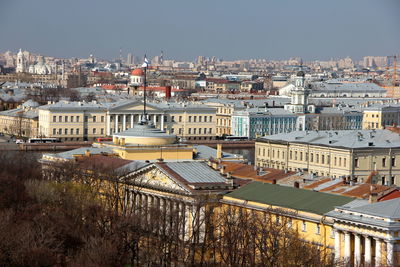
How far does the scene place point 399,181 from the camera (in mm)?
38938

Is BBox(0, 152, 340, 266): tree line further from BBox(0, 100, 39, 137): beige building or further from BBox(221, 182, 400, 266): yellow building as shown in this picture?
BBox(0, 100, 39, 137): beige building

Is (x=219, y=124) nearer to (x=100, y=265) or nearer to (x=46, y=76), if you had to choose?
(x=100, y=265)

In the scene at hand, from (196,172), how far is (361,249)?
22.1 ft

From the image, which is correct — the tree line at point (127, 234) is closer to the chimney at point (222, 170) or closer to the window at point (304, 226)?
the window at point (304, 226)

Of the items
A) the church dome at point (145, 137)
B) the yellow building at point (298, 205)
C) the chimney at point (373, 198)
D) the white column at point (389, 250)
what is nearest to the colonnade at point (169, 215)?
the yellow building at point (298, 205)

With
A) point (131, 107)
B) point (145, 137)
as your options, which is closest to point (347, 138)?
point (145, 137)

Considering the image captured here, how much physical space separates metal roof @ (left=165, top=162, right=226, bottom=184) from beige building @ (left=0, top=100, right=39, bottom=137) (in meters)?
39.4

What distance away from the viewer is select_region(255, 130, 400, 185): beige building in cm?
3956

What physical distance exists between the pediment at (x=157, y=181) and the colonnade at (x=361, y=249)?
5145 millimetres

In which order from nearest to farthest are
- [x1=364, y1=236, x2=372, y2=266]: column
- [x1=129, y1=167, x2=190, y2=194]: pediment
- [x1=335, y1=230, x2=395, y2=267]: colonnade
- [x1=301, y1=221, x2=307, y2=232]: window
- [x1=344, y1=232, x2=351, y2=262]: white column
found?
[x1=335, y1=230, x2=395, y2=267]: colonnade
[x1=364, y1=236, x2=372, y2=266]: column
[x1=344, y1=232, x2=351, y2=262]: white column
[x1=301, y1=221, x2=307, y2=232]: window
[x1=129, y1=167, x2=190, y2=194]: pediment

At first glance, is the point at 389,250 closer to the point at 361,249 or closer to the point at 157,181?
the point at 361,249

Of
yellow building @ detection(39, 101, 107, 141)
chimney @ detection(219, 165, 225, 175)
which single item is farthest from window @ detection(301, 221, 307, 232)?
yellow building @ detection(39, 101, 107, 141)

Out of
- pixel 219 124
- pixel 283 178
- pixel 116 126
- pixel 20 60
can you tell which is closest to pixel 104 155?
pixel 283 178

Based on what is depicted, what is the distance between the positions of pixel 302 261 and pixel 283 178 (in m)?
8.03
